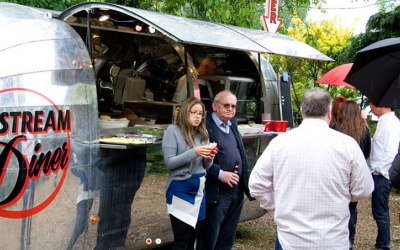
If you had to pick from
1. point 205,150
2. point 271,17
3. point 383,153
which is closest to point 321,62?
point 271,17

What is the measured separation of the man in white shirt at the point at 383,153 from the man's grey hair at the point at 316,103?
3025 millimetres

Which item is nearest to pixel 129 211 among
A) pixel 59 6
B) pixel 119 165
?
pixel 119 165

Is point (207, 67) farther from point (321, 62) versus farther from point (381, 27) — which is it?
point (321, 62)

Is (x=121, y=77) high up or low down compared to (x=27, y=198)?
up

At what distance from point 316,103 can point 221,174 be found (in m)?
1.76

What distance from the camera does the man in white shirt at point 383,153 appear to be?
6.18 meters

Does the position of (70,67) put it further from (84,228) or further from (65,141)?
(84,228)

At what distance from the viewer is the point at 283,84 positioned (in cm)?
741

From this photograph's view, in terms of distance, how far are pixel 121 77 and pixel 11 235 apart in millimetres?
3709

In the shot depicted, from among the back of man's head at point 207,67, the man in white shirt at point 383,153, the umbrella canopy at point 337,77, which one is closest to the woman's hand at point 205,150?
the man in white shirt at point 383,153

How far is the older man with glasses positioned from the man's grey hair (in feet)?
5.57

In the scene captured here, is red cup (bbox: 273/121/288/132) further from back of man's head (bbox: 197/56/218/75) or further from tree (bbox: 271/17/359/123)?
tree (bbox: 271/17/359/123)

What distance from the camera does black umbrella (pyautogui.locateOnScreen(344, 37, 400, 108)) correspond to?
451 cm

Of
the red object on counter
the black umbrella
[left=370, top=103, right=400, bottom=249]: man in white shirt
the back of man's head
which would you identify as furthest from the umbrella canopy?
the black umbrella
